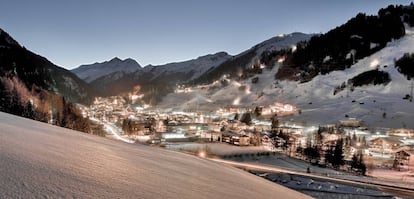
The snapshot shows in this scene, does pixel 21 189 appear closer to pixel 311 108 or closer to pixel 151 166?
pixel 151 166

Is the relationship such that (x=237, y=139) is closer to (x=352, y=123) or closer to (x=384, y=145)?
(x=384, y=145)

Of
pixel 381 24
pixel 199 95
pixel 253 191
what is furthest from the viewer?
pixel 199 95

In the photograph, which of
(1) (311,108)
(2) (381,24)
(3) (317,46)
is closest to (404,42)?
(2) (381,24)

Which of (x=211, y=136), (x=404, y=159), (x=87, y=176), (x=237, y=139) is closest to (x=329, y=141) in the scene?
(x=404, y=159)

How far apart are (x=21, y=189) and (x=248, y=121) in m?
91.4

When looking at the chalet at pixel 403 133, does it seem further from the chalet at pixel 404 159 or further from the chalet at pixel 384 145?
the chalet at pixel 404 159

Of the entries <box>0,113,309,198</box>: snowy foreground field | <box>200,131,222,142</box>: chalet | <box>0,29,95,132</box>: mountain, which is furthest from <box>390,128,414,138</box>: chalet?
<box>0,113,309,198</box>: snowy foreground field

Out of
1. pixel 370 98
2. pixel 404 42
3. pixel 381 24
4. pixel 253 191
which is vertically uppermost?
pixel 381 24

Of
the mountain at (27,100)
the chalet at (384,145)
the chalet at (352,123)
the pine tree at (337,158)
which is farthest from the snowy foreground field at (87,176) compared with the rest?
the chalet at (352,123)

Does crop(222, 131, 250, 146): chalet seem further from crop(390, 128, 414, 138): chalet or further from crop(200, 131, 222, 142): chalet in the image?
crop(390, 128, 414, 138): chalet

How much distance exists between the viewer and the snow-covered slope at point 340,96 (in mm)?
84562

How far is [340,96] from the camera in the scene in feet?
351

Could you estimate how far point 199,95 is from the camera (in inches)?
7352

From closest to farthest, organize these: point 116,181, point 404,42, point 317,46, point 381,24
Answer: point 116,181
point 404,42
point 381,24
point 317,46
